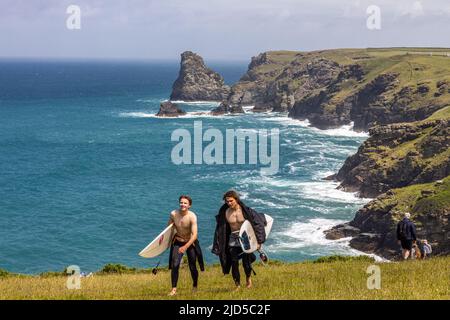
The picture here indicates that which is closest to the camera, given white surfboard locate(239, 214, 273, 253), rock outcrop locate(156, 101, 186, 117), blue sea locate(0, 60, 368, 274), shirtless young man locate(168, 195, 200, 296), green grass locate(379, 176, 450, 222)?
shirtless young man locate(168, 195, 200, 296)

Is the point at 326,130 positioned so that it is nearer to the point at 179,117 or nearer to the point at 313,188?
the point at 179,117

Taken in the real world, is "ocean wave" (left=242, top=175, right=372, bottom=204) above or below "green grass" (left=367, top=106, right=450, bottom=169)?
below

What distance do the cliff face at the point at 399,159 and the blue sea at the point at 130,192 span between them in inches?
131

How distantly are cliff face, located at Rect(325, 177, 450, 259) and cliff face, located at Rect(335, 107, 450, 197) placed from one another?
36.6ft

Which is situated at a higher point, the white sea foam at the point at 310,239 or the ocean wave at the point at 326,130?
the ocean wave at the point at 326,130

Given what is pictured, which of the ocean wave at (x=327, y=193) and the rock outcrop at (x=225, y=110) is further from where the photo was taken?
the rock outcrop at (x=225, y=110)

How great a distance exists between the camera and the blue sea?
6631cm

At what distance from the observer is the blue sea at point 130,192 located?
2611 inches

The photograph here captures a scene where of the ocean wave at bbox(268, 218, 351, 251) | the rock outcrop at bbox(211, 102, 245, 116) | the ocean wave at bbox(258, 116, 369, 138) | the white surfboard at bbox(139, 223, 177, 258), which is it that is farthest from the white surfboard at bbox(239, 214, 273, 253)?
the rock outcrop at bbox(211, 102, 245, 116)

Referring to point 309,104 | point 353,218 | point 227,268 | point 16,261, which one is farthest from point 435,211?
point 309,104

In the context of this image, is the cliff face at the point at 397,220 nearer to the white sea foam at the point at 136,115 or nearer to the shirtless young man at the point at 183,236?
the shirtless young man at the point at 183,236

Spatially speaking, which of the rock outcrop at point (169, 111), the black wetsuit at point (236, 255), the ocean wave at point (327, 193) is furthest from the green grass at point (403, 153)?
the rock outcrop at point (169, 111)

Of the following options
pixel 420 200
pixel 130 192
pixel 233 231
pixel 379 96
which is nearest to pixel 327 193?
pixel 420 200

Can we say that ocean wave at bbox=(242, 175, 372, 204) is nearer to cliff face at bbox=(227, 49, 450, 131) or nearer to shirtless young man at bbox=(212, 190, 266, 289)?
cliff face at bbox=(227, 49, 450, 131)
